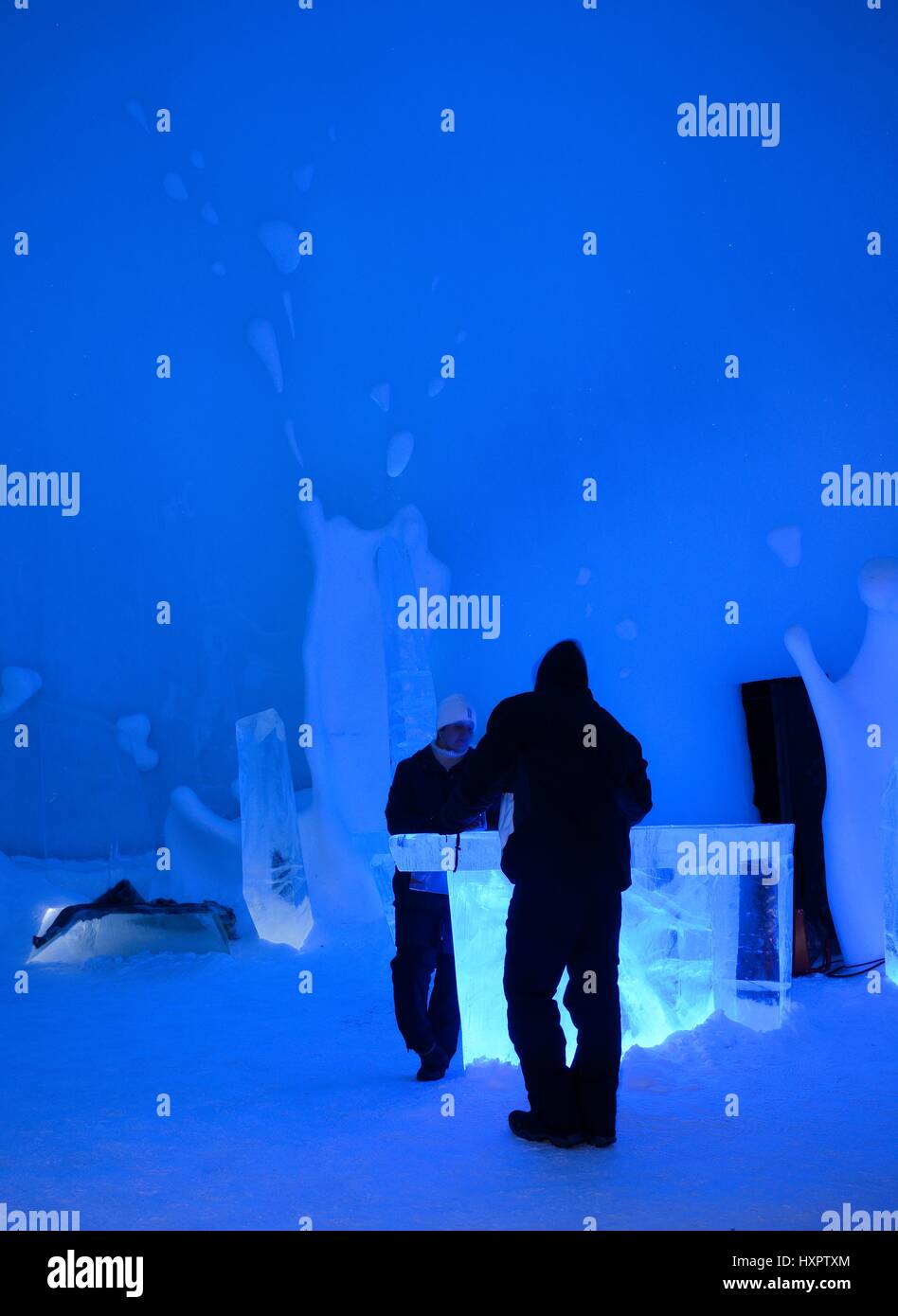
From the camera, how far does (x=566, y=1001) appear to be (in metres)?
3.14

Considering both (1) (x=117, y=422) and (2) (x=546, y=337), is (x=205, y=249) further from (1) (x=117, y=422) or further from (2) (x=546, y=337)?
(2) (x=546, y=337)

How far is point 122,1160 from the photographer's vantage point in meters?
3.08

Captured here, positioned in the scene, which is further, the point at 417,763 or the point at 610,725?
the point at 417,763

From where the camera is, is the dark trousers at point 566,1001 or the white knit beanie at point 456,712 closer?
the dark trousers at point 566,1001

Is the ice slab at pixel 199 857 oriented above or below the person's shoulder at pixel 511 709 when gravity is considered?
below

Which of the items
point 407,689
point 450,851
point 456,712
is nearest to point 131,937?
point 407,689

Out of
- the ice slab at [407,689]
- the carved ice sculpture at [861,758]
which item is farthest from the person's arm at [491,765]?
the ice slab at [407,689]

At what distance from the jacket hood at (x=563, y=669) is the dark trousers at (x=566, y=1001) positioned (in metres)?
0.52

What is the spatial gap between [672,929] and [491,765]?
1.14m

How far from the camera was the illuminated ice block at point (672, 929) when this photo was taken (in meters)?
3.71

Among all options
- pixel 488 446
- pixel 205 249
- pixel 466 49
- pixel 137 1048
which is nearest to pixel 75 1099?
pixel 137 1048

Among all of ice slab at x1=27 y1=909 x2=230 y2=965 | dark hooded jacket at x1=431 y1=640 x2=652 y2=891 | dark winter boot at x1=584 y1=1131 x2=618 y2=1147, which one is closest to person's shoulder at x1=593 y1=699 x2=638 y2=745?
dark hooded jacket at x1=431 y1=640 x2=652 y2=891

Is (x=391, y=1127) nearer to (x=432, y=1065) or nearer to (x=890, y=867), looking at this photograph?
(x=432, y=1065)

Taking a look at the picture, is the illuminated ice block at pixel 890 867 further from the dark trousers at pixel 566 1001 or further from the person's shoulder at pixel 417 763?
the dark trousers at pixel 566 1001
